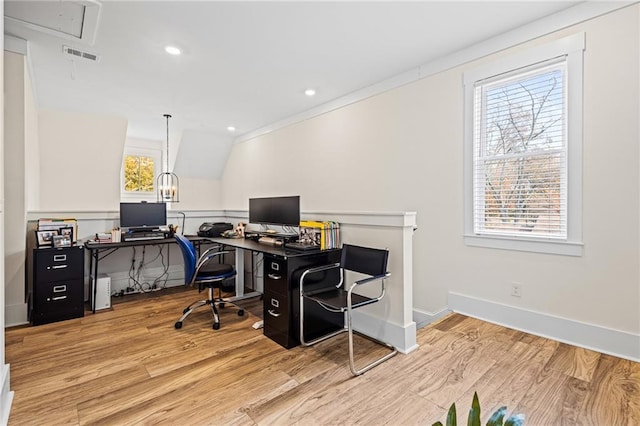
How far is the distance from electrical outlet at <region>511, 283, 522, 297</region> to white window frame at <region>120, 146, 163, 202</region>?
5.79 metres

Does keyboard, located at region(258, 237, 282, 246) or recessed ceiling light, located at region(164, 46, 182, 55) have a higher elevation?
recessed ceiling light, located at region(164, 46, 182, 55)

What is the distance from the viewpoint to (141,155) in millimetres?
5805

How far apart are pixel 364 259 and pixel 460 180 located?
1.17 m

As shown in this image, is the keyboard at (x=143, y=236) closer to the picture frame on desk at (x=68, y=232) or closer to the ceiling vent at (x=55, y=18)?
the picture frame on desk at (x=68, y=232)

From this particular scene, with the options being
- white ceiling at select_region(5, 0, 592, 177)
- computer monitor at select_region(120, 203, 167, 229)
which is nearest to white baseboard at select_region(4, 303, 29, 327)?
computer monitor at select_region(120, 203, 167, 229)

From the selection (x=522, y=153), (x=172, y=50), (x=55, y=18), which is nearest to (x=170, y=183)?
(x=172, y=50)

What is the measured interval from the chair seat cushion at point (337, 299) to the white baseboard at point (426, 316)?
992 mm

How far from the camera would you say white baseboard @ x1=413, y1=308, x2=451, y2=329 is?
3010 millimetres

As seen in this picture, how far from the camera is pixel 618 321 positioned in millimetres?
2127

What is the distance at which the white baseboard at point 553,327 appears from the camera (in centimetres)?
211

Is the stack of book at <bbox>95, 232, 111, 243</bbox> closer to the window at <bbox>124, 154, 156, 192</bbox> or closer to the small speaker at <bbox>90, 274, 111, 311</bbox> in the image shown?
the small speaker at <bbox>90, 274, 111, 311</bbox>

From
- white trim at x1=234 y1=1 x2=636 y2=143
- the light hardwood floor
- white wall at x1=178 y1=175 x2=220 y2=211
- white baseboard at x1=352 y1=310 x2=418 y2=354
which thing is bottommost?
the light hardwood floor

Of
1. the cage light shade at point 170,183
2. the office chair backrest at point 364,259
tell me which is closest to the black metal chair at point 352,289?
the office chair backrest at point 364,259

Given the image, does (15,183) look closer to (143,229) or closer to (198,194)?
(143,229)
